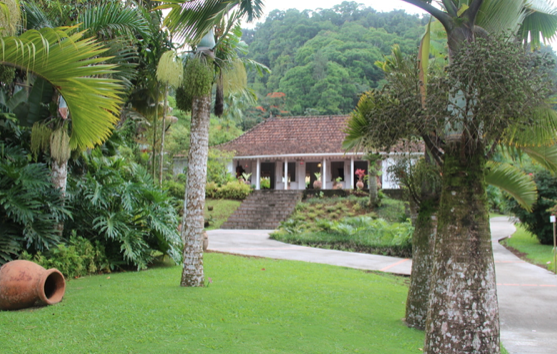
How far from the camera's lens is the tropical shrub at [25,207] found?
688 centimetres

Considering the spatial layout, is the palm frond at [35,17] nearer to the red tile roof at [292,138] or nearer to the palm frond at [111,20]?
the palm frond at [111,20]

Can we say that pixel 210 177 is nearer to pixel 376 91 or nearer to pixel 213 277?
pixel 213 277

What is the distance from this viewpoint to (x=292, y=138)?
96.3ft

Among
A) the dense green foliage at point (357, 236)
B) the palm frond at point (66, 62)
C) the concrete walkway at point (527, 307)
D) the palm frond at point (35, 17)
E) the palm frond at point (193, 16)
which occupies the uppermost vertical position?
the palm frond at point (35, 17)

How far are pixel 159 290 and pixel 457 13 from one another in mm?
5396

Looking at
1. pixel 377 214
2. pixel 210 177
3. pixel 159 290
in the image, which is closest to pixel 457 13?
pixel 159 290

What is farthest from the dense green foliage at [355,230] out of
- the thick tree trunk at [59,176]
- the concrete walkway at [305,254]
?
the thick tree trunk at [59,176]

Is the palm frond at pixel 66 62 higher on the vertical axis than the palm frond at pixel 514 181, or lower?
higher

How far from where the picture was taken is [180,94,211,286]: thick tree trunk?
6801 mm

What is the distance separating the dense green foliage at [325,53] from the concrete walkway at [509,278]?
23229mm

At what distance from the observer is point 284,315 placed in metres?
5.54

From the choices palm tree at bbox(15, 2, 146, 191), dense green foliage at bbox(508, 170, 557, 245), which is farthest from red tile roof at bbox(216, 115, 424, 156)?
palm tree at bbox(15, 2, 146, 191)

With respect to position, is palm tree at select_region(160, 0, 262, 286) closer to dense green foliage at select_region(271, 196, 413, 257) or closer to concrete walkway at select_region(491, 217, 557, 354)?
concrete walkway at select_region(491, 217, 557, 354)

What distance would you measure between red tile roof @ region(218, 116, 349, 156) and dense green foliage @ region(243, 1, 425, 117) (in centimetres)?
722
